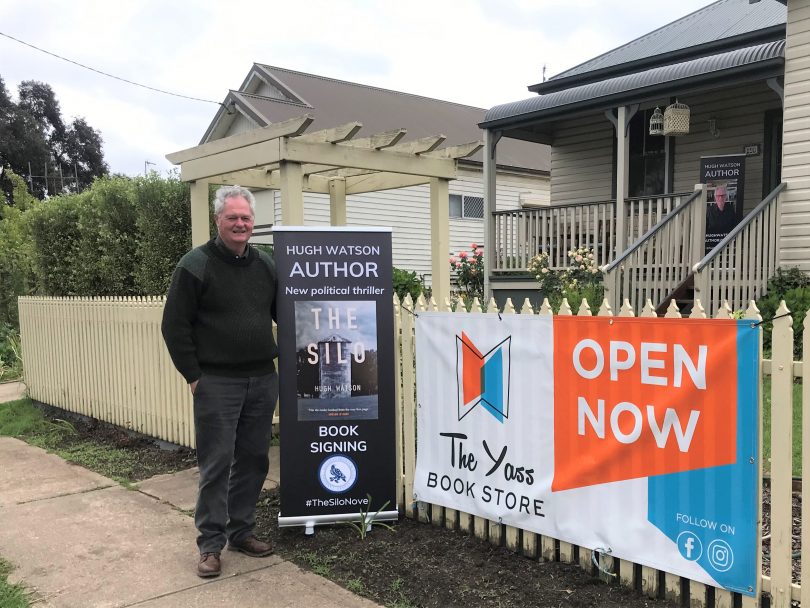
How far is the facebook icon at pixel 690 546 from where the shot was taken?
3.02 meters

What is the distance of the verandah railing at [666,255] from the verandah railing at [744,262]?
1.67ft

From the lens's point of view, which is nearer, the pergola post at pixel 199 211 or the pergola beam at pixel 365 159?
the pergola beam at pixel 365 159

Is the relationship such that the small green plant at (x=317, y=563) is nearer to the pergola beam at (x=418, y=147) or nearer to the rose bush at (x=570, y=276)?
the pergola beam at (x=418, y=147)

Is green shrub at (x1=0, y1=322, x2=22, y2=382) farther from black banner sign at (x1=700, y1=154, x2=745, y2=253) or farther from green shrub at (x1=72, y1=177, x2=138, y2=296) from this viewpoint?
black banner sign at (x1=700, y1=154, x2=745, y2=253)

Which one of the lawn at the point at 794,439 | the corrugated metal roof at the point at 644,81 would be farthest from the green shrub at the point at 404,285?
the lawn at the point at 794,439

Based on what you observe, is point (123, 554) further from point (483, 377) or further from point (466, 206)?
point (466, 206)

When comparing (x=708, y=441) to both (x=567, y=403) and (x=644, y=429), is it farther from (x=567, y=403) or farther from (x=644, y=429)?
(x=567, y=403)

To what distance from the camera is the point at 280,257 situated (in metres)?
4.15

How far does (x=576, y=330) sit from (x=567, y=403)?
379 mm

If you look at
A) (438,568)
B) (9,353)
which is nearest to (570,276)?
(438,568)

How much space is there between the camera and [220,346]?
Answer: 12.4 feet

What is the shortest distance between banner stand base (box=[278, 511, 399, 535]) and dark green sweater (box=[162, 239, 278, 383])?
37.2 inches

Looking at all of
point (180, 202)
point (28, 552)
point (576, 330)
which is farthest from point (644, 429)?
point (180, 202)

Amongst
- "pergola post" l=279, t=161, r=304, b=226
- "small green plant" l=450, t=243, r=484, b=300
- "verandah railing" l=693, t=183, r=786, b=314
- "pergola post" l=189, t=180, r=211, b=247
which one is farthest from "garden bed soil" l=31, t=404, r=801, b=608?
"small green plant" l=450, t=243, r=484, b=300
